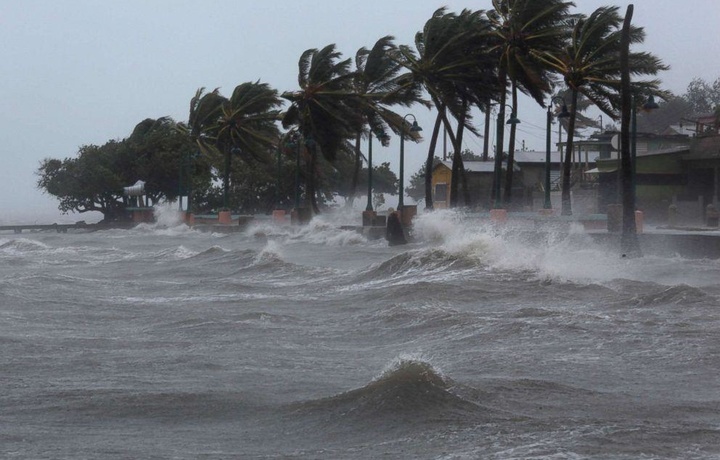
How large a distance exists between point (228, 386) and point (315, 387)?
2.38ft

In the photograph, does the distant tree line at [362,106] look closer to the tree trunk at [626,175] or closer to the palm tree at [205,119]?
the palm tree at [205,119]

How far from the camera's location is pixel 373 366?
9.06 m

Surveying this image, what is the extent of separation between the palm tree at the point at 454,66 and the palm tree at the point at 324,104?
266 inches

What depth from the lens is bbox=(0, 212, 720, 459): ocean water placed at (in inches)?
250

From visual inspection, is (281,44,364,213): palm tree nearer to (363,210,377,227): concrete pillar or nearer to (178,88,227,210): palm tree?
(363,210,377,227): concrete pillar

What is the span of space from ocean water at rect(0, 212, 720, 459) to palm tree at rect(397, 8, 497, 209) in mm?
21904

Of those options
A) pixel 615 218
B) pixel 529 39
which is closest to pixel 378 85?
pixel 529 39

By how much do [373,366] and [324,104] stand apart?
39.0m

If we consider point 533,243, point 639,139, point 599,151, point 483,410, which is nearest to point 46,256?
point 533,243

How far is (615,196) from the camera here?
40.9 m

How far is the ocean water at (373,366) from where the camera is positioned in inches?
250

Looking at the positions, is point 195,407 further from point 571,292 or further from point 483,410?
point 571,292

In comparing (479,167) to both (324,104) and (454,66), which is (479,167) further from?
(454,66)

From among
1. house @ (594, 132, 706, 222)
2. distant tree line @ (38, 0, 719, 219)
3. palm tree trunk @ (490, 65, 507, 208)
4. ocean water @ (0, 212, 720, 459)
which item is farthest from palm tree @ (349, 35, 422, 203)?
ocean water @ (0, 212, 720, 459)
